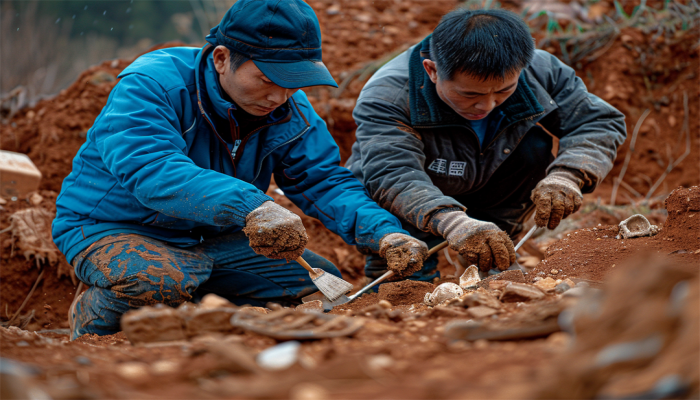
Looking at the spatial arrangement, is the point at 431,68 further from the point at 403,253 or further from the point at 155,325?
the point at 155,325

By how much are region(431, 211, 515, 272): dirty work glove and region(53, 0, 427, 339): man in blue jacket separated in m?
0.15

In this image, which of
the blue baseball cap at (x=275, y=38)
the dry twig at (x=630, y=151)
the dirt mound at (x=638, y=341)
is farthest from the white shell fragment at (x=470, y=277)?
the dry twig at (x=630, y=151)

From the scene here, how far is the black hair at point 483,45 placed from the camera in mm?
2533

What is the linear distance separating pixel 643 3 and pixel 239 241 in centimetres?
454

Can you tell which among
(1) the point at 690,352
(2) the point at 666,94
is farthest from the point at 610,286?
(2) the point at 666,94

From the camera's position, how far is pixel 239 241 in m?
3.04

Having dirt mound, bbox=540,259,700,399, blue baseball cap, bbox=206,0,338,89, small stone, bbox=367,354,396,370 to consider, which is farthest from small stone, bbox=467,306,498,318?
blue baseball cap, bbox=206,0,338,89

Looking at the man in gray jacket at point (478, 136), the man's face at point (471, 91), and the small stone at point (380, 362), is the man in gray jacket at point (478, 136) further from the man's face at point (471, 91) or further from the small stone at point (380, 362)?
the small stone at point (380, 362)

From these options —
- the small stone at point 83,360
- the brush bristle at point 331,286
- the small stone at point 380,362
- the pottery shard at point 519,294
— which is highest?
the small stone at point 380,362

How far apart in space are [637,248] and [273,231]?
1501 mm

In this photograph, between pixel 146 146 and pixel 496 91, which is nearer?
pixel 146 146

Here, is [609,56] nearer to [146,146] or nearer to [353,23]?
[353,23]

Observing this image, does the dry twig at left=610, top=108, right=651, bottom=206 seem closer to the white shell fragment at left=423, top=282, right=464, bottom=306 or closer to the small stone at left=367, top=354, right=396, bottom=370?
the white shell fragment at left=423, top=282, right=464, bottom=306

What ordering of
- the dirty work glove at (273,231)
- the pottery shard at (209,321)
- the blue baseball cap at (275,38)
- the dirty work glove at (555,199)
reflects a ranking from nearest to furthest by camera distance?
the pottery shard at (209,321) < the dirty work glove at (273,231) < the blue baseball cap at (275,38) < the dirty work glove at (555,199)
